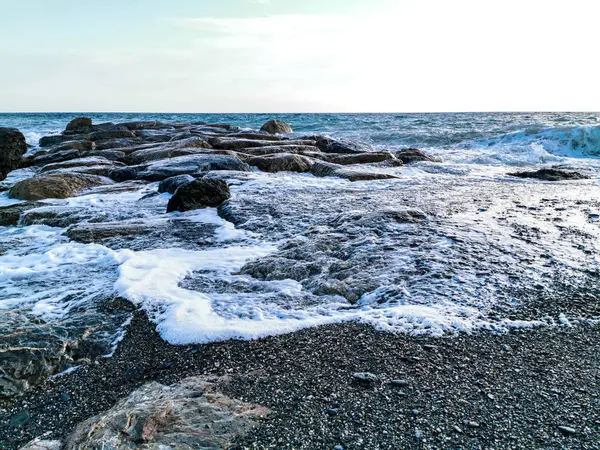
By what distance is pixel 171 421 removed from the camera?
1.98m

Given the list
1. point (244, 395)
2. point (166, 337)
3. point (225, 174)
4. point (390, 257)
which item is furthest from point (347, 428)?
point (225, 174)

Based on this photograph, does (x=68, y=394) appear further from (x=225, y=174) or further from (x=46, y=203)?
(x=225, y=174)

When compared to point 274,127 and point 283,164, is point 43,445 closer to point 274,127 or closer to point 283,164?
point 283,164

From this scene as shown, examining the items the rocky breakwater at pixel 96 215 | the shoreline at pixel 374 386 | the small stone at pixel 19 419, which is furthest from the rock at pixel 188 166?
the small stone at pixel 19 419

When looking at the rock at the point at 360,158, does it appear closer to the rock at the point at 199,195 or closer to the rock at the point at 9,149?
the rock at the point at 199,195

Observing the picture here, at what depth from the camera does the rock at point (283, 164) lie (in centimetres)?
1014

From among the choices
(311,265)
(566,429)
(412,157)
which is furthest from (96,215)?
(412,157)

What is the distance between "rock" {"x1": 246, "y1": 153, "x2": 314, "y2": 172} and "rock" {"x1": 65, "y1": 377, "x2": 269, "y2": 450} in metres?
8.13

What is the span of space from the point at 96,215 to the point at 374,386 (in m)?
5.42

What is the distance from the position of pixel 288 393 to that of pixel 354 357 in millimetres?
538

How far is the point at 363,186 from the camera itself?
8.44 meters

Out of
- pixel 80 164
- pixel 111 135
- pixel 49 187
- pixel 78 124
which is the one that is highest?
pixel 78 124

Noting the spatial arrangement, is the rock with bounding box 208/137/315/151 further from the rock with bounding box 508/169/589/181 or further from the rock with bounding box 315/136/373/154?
the rock with bounding box 508/169/589/181

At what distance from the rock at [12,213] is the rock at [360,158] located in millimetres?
6923
